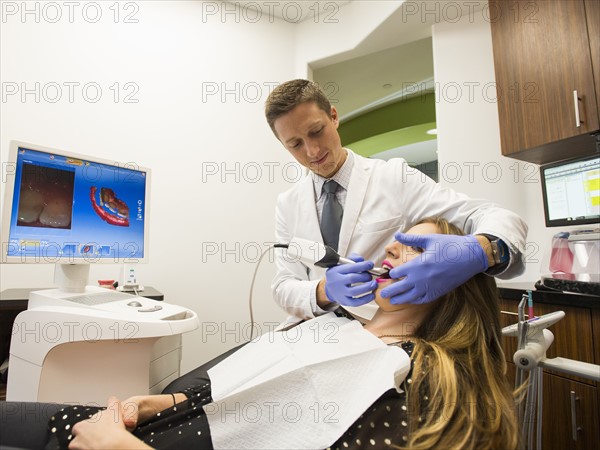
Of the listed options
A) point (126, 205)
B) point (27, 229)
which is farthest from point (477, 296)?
point (27, 229)

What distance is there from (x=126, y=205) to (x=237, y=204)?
1024 mm

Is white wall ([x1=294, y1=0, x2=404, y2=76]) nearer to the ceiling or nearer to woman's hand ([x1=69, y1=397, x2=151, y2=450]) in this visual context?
the ceiling

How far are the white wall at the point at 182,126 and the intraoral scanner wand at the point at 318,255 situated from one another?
4.58ft

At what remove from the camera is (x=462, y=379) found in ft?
2.63

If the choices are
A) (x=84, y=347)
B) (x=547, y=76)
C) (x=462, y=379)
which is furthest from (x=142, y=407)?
(x=547, y=76)

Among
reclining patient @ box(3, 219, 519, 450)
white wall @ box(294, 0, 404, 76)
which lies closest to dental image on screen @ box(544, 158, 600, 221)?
reclining patient @ box(3, 219, 519, 450)

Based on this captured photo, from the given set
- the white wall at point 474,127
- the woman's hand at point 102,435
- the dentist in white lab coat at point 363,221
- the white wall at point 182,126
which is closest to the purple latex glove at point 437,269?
the dentist in white lab coat at point 363,221

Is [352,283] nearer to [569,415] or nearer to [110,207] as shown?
[110,207]

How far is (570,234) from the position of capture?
5.75 feet

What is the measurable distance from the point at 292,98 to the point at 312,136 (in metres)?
0.15

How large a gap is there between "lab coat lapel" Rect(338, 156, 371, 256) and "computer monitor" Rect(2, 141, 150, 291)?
0.88m

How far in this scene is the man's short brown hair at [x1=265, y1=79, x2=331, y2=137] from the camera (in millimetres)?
1280

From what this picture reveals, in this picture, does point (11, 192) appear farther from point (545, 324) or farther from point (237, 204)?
point (545, 324)

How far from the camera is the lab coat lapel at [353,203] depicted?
4.31 feet
